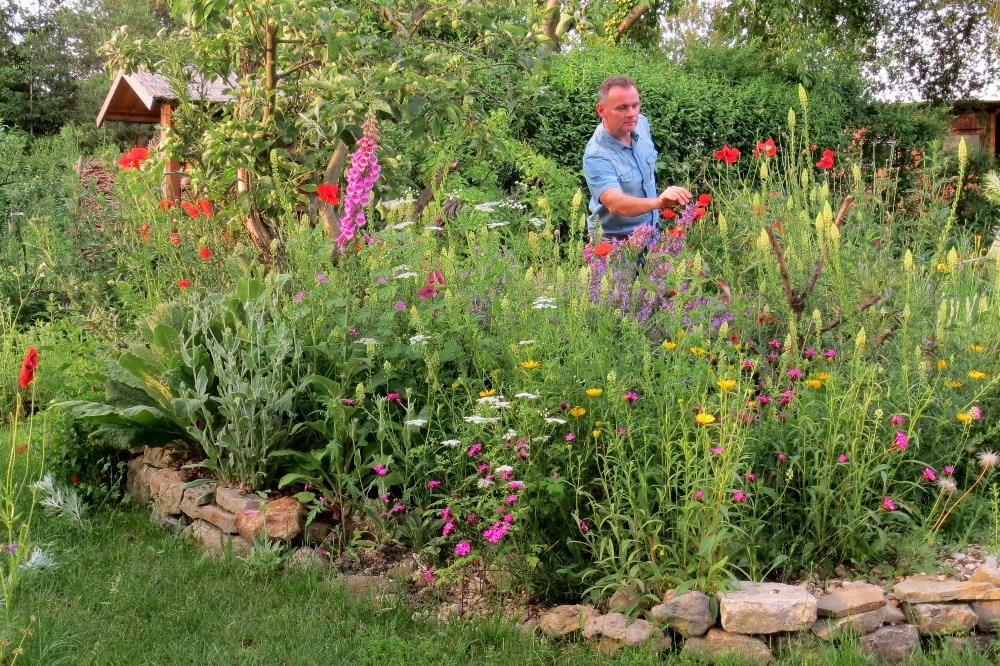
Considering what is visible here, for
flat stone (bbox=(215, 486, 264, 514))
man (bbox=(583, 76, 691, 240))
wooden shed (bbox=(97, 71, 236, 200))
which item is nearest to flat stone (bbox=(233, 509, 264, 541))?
flat stone (bbox=(215, 486, 264, 514))

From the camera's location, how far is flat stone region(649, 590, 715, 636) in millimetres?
2947

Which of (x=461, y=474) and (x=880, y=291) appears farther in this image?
(x=880, y=291)

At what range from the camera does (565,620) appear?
3.09m

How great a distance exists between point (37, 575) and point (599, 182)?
3.62m

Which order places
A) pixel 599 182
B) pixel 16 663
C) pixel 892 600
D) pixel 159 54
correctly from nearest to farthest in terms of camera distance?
pixel 16 663 < pixel 892 600 < pixel 599 182 < pixel 159 54

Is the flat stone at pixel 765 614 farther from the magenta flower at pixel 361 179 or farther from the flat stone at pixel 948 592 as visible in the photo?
the magenta flower at pixel 361 179

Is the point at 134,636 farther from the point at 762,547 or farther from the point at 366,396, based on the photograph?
the point at 762,547

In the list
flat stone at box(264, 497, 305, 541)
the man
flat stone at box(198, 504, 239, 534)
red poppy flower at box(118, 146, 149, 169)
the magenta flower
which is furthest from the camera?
red poppy flower at box(118, 146, 149, 169)

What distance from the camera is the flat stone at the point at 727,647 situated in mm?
2896

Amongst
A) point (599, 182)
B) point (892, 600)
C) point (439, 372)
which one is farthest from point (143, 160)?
point (892, 600)

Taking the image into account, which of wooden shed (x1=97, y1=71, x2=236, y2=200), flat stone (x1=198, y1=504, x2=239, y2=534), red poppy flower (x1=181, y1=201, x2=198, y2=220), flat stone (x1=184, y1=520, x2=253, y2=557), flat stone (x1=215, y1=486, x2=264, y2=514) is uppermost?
wooden shed (x1=97, y1=71, x2=236, y2=200)

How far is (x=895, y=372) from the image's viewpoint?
146 inches

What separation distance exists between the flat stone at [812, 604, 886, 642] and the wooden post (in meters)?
4.57

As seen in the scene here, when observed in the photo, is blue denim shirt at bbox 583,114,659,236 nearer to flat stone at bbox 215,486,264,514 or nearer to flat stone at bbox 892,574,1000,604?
flat stone at bbox 215,486,264,514
